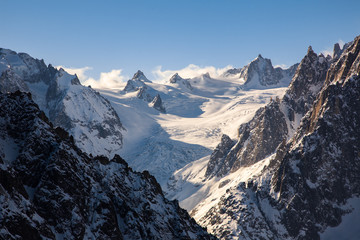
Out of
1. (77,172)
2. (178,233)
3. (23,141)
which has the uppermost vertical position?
(23,141)

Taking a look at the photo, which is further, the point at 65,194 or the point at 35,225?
the point at 65,194

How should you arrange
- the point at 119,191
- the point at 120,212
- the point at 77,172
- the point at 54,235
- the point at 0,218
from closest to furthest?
the point at 0,218, the point at 54,235, the point at 77,172, the point at 120,212, the point at 119,191

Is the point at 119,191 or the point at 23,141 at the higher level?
the point at 23,141

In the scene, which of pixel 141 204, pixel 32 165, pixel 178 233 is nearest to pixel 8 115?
pixel 32 165

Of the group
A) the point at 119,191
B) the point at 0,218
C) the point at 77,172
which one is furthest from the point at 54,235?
the point at 119,191

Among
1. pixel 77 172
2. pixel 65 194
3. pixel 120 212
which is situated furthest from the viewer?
pixel 120 212

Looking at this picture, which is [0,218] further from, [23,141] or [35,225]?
[23,141]
